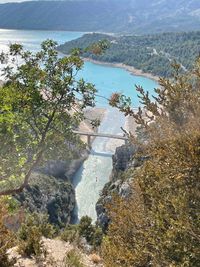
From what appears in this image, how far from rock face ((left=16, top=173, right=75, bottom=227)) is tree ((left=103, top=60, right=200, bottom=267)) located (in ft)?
124

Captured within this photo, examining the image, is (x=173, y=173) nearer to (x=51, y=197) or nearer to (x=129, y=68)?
(x=51, y=197)

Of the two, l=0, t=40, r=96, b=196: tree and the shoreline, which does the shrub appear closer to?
l=0, t=40, r=96, b=196: tree

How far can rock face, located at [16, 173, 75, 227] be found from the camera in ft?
160

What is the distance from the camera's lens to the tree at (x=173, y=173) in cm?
589

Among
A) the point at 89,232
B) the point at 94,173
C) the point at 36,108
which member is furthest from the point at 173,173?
the point at 94,173

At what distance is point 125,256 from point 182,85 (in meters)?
2.92

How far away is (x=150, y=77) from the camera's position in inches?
5837

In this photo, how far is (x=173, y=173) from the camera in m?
6.02

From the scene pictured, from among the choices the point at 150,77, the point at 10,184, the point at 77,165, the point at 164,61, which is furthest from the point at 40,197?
the point at 164,61

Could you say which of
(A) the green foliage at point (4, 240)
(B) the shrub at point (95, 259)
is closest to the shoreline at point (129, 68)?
(B) the shrub at point (95, 259)

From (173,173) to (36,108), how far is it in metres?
4.62

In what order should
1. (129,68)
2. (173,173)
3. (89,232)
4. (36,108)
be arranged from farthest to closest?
(129,68), (89,232), (36,108), (173,173)

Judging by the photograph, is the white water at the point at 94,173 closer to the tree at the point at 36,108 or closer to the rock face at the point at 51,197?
the rock face at the point at 51,197

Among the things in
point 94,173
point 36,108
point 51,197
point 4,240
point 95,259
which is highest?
point 36,108
